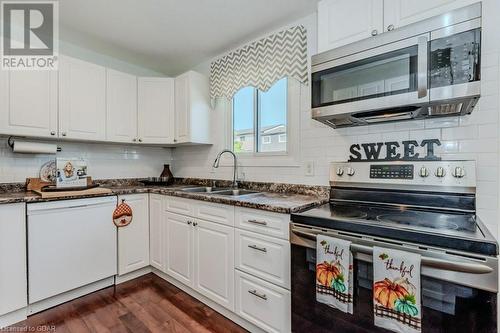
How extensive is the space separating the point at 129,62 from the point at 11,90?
4.07ft

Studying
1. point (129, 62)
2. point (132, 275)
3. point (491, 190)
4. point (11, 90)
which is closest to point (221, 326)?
point (132, 275)

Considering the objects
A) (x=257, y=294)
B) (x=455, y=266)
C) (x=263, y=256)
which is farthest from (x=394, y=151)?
(x=257, y=294)

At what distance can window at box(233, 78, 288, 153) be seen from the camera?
7.66 feet

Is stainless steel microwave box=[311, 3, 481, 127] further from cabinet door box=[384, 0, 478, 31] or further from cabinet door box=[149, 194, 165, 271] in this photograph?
cabinet door box=[149, 194, 165, 271]

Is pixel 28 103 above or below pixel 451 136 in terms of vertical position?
above

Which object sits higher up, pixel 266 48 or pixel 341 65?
pixel 266 48

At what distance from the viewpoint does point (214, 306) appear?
196 centimetres

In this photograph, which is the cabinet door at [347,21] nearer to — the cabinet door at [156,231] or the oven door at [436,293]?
the oven door at [436,293]

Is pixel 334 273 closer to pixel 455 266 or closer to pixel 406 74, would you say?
pixel 455 266

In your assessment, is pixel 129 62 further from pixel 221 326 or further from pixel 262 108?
pixel 221 326

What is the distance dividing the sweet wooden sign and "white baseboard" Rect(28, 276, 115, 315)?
241 centimetres

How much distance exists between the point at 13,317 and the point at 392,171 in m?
2.81

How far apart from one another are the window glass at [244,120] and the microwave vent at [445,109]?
153 cm

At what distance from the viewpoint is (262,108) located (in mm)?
2508
